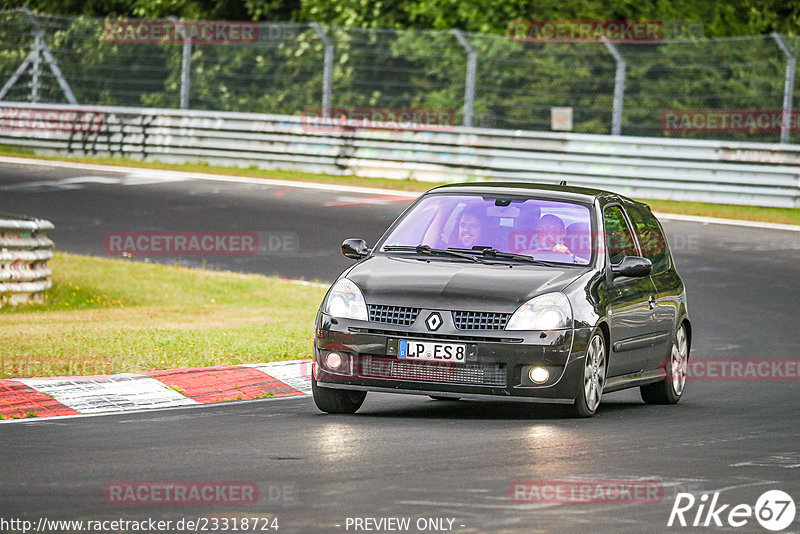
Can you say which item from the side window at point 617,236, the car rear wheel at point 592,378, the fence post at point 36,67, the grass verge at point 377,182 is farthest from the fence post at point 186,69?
the car rear wheel at point 592,378

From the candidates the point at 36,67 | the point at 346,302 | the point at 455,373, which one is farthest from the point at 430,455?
the point at 36,67

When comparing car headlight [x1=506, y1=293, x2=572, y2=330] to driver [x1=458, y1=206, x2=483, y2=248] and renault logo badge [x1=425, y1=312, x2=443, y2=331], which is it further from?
driver [x1=458, y1=206, x2=483, y2=248]

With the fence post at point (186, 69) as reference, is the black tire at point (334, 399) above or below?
below

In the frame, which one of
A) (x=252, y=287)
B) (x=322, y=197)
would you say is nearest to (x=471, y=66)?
(x=322, y=197)

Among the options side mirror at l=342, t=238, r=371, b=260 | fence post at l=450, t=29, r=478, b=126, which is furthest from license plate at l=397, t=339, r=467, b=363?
fence post at l=450, t=29, r=478, b=126

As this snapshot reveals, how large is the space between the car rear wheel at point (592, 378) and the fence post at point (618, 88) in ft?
53.5

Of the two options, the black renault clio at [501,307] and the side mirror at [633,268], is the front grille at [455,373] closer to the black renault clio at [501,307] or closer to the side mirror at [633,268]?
the black renault clio at [501,307]

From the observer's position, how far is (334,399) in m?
9.90

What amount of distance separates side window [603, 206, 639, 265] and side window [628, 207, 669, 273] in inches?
7.8

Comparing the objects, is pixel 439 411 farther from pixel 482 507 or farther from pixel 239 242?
Answer: pixel 239 242

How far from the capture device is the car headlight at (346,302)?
962 centimetres

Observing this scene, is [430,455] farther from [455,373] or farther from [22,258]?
[22,258]

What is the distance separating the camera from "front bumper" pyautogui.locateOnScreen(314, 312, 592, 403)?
9.35 metres

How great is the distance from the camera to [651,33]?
3209 centimetres
